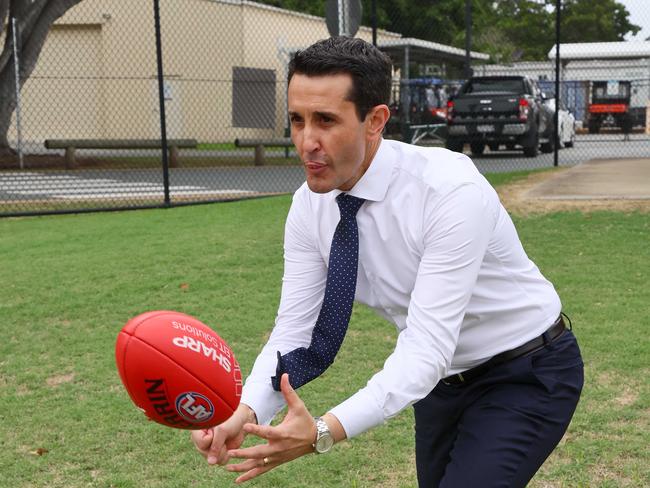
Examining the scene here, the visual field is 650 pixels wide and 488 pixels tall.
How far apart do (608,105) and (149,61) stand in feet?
50.0

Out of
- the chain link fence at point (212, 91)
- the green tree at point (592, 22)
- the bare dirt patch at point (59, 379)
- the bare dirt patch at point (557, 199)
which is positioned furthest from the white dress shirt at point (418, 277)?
the green tree at point (592, 22)

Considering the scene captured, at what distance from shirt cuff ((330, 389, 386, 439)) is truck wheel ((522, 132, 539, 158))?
17.7 meters

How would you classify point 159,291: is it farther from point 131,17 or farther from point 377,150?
point 131,17

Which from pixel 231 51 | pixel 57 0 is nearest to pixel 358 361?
pixel 57 0

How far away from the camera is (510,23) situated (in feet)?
212

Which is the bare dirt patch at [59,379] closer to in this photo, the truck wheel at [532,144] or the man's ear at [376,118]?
the man's ear at [376,118]

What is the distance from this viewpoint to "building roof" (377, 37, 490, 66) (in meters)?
27.8

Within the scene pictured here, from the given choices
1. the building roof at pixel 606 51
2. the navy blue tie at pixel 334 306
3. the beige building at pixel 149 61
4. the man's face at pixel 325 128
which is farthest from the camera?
the beige building at pixel 149 61

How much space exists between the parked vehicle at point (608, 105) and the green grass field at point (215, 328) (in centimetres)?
2066

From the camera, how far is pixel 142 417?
505 centimetres

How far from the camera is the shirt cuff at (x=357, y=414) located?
2.35m

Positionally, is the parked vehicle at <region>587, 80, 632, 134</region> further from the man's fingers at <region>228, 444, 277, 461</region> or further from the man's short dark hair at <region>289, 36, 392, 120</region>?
the man's fingers at <region>228, 444, 277, 461</region>

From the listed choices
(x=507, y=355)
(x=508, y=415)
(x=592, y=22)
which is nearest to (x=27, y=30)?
(x=507, y=355)

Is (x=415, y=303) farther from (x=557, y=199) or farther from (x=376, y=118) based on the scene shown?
(x=557, y=199)
